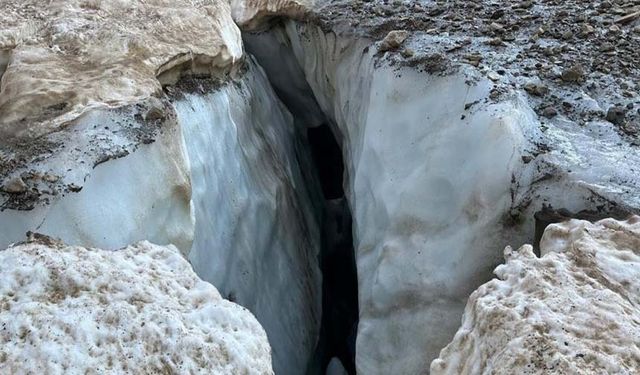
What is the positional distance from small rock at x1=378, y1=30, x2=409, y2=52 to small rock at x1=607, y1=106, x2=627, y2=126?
0.87 meters

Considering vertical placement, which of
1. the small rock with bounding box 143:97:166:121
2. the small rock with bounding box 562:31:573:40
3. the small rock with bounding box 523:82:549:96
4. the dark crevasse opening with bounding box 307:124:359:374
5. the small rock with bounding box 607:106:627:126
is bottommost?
the dark crevasse opening with bounding box 307:124:359:374

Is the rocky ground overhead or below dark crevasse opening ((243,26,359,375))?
overhead

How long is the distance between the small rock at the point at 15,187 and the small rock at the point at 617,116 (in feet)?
5.73

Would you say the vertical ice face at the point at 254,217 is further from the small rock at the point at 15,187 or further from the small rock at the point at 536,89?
the small rock at the point at 536,89

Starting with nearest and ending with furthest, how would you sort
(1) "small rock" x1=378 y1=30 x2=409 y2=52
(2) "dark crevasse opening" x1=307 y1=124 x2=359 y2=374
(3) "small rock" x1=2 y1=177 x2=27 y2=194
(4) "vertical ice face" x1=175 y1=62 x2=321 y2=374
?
(3) "small rock" x1=2 y1=177 x2=27 y2=194
(4) "vertical ice face" x1=175 y1=62 x2=321 y2=374
(1) "small rock" x1=378 y1=30 x2=409 y2=52
(2) "dark crevasse opening" x1=307 y1=124 x2=359 y2=374

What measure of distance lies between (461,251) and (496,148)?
1.09 ft

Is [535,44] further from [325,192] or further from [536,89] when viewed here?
[325,192]

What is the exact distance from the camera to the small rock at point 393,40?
2.66 metres

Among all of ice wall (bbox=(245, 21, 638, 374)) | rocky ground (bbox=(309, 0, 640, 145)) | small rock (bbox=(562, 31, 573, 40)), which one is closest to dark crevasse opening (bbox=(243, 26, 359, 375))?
rocky ground (bbox=(309, 0, 640, 145))

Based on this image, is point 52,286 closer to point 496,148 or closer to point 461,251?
point 461,251

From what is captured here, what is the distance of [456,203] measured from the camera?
7.03ft

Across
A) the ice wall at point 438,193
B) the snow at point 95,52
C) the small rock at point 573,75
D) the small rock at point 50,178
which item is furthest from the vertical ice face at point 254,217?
the small rock at point 573,75

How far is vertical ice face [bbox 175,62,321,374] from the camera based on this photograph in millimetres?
2539

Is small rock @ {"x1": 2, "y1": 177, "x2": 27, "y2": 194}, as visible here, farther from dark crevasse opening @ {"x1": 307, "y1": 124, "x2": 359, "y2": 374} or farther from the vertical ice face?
dark crevasse opening @ {"x1": 307, "y1": 124, "x2": 359, "y2": 374}
